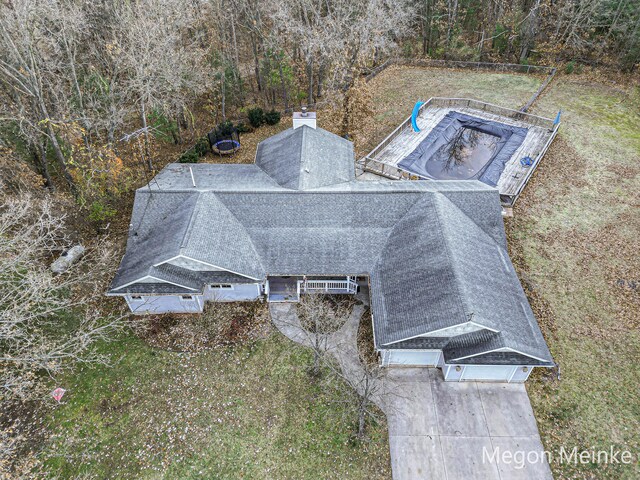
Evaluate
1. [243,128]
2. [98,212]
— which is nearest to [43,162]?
[98,212]

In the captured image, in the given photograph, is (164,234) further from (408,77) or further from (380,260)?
(408,77)

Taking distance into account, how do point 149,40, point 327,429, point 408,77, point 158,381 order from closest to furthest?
1. point 327,429
2. point 158,381
3. point 149,40
4. point 408,77

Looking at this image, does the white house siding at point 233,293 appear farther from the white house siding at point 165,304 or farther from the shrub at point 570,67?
the shrub at point 570,67

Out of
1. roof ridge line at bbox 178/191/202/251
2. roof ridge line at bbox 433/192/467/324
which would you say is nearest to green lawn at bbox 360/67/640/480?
roof ridge line at bbox 433/192/467/324

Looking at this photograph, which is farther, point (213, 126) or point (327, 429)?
point (213, 126)

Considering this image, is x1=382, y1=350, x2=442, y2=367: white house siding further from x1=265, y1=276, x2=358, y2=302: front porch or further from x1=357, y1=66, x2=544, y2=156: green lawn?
x1=357, y1=66, x2=544, y2=156: green lawn

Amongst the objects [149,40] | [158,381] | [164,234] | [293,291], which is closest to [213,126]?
[149,40]

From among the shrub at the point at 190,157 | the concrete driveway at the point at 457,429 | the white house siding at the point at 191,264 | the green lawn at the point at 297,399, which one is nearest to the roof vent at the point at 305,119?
the shrub at the point at 190,157
